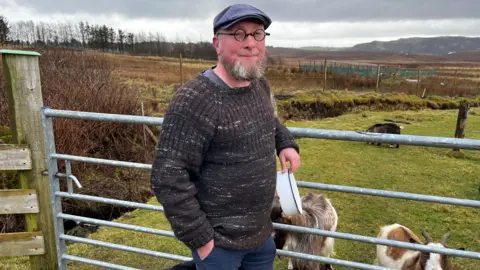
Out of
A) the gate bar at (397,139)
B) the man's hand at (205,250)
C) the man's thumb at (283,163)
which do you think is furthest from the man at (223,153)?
the gate bar at (397,139)

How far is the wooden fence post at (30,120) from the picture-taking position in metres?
2.61

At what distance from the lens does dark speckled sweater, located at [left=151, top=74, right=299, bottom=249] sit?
1.57m

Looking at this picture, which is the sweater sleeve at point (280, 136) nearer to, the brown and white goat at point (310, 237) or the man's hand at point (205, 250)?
the man's hand at point (205, 250)

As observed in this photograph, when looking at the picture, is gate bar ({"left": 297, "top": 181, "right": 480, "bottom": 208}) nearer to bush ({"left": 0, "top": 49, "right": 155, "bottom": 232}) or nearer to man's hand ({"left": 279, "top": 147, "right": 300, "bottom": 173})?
man's hand ({"left": 279, "top": 147, "right": 300, "bottom": 173})

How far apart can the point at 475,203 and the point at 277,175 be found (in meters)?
1.00

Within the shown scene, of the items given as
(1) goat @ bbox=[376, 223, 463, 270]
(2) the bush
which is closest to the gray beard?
(1) goat @ bbox=[376, 223, 463, 270]

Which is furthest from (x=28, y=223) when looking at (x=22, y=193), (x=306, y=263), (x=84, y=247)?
(x=306, y=263)

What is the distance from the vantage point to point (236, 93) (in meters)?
1.73

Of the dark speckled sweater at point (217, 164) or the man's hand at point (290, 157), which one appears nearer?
the dark speckled sweater at point (217, 164)

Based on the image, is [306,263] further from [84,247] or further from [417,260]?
[84,247]

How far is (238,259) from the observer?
Result: 6.00 ft

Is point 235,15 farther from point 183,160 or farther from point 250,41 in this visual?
point 183,160

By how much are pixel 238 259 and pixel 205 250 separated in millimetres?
237

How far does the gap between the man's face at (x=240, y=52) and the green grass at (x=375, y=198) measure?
10.3 feet
